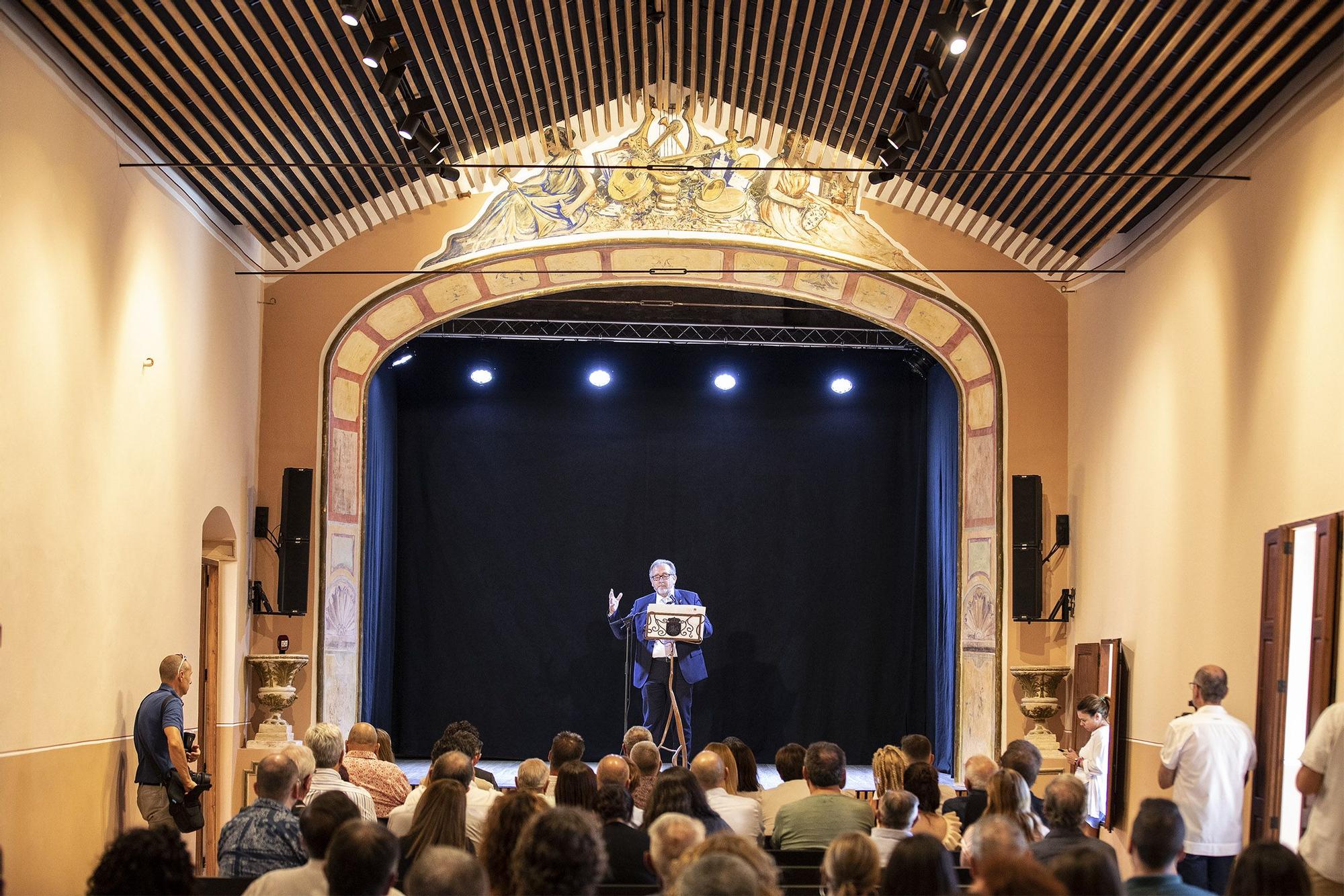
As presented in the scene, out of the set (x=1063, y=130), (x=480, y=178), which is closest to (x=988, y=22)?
(x=1063, y=130)

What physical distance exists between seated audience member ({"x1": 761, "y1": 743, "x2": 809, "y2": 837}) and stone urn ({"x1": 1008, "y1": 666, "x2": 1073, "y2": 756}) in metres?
3.81

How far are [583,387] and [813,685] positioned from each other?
369 centimetres

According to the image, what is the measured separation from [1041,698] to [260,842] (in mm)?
6828

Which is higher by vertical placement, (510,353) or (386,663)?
(510,353)

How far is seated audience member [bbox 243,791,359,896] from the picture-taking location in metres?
3.90

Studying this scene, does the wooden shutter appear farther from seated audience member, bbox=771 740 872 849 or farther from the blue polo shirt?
the blue polo shirt

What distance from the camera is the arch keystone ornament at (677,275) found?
10.9m

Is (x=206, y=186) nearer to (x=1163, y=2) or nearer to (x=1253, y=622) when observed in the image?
(x=1163, y=2)

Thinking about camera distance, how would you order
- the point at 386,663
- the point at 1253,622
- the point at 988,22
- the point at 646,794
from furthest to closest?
the point at 386,663
the point at 988,22
the point at 1253,622
the point at 646,794

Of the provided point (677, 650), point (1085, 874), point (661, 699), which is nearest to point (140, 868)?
point (1085, 874)

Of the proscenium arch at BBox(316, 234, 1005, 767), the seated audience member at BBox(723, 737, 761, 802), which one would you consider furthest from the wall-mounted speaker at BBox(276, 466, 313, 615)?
the seated audience member at BBox(723, 737, 761, 802)

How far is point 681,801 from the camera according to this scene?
5.05 meters

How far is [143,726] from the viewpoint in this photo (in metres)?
7.48

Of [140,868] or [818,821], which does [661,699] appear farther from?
[140,868]
